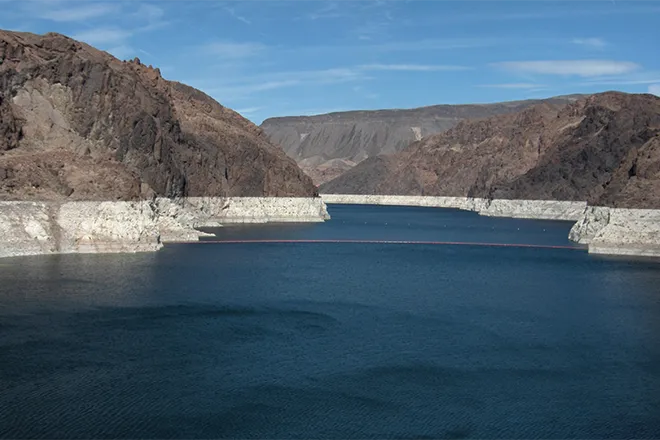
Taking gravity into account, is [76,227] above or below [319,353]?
above

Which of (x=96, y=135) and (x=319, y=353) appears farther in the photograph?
(x=96, y=135)

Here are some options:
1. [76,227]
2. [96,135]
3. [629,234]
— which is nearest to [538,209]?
[629,234]

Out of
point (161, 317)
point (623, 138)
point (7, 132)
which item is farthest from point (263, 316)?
point (623, 138)

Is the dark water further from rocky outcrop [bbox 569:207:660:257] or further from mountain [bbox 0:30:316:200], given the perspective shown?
rocky outcrop [bbox 569:207:660:257]

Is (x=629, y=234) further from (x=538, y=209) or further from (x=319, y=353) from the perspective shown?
(x=538, y=209)

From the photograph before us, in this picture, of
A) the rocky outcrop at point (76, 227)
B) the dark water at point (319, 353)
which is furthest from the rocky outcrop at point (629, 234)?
the rocky outcrop at point (76, 227)

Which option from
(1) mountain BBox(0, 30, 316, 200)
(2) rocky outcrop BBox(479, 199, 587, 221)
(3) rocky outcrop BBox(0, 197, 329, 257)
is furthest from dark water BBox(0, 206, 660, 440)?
(2) rocky outcrop BBox(479, 199, 587, 221)

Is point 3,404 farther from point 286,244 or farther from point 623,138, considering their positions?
point 623,138
